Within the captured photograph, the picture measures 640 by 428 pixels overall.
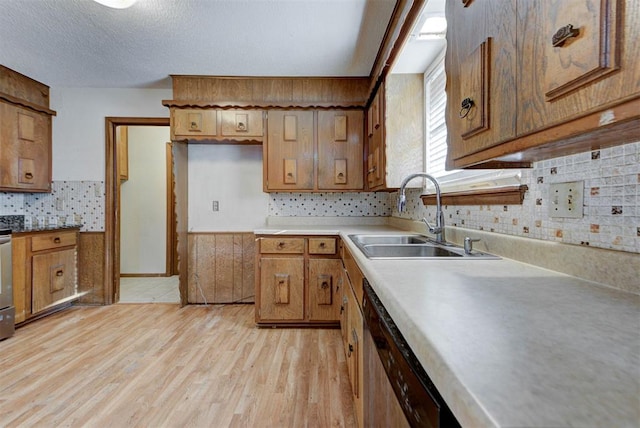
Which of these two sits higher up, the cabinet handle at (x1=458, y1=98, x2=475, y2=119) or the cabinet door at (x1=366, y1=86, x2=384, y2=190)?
the cabinet door at (x1=366, y1=86, x2=384, y2=190)

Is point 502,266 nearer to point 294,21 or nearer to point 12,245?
point 294,21

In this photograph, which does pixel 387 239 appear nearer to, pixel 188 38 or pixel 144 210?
pixel 188 38

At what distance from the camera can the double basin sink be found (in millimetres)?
1333

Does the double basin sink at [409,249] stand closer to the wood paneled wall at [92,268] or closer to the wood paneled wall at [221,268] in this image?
the wood paneled wall at [221,268]

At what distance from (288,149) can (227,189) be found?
34.1 inches

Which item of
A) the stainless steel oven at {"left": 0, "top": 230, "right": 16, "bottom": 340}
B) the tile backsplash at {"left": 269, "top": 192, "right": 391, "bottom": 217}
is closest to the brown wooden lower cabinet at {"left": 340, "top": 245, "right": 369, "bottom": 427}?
the tile backsplash at {"left": 269, "top": 192, "right": 391, "bottom": 217}

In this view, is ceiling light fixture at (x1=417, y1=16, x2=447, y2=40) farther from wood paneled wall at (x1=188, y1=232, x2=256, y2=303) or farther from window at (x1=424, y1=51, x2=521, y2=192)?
wood paneled wall at (x1=188, y1=232, x2=256, y2=303)

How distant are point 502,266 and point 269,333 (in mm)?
1978

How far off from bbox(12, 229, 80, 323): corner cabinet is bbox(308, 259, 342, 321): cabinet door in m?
2.43

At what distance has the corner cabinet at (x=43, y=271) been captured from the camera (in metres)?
2.55

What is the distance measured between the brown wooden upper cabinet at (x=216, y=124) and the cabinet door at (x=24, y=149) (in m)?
1.41

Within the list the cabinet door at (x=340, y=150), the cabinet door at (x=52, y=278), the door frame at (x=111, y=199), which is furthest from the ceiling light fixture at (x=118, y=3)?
the cabinet door at (x=52, y=278)

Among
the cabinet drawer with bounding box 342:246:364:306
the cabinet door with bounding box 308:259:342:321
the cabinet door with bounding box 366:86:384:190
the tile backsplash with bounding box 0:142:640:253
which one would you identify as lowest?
the cabinet door with bounding box 308:259:342:321

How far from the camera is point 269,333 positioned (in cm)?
251
